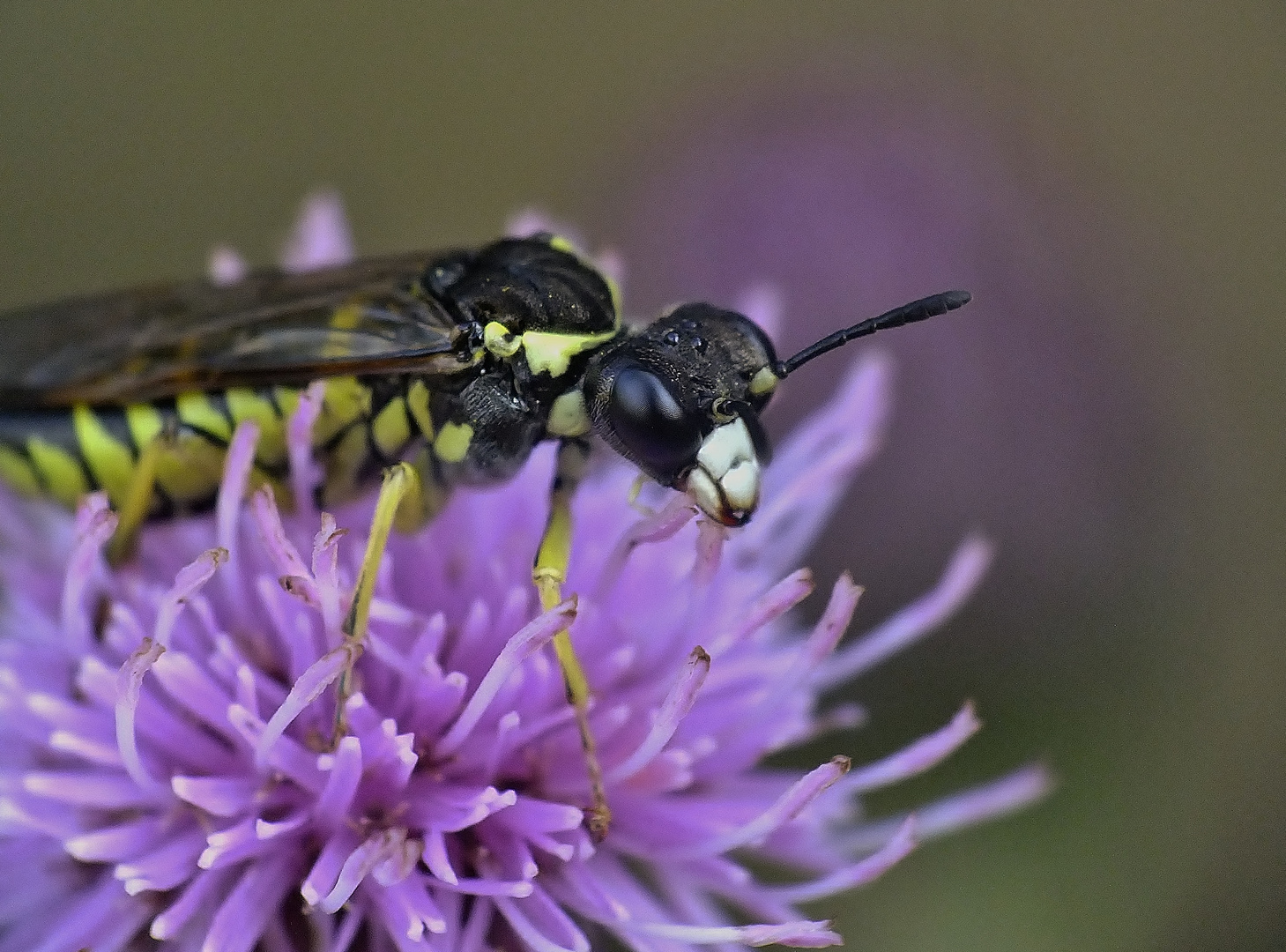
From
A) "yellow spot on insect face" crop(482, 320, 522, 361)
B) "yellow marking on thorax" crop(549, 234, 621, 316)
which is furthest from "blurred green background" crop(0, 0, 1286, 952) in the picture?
"yellow spot on insect face" crop(482, 320, 522, 361)

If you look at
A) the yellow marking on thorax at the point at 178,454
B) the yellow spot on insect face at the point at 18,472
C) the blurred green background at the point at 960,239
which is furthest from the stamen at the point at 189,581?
the blurred green background at the point at 960,239

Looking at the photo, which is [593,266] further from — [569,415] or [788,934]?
[788,934]

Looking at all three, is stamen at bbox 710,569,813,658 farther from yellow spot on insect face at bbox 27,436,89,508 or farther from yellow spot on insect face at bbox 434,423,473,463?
yellow spot on insect face at bbox 27,436,89,508

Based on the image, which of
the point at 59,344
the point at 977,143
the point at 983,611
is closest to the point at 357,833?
the point at 59,344

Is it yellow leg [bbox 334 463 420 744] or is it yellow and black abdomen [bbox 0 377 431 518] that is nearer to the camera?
yellow leg [bbox 334 463 420 744]

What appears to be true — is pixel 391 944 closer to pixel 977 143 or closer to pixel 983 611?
pixel 983 611

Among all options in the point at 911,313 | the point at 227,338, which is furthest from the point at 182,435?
the point at 911,313

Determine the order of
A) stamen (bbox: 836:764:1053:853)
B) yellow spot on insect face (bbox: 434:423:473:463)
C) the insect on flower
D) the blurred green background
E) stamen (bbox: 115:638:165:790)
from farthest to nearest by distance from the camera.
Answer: the blurred green background
stamen (bbox: 836:764:1053:853)
yellow spot on insect face (bbox: 434:423:473:463)
the insect on flower
stamen (bbox: 115:638:165:790)

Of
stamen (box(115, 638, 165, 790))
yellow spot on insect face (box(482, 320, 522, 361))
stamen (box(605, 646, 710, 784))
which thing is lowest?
stamen (box(605, 646, 710, 784))
